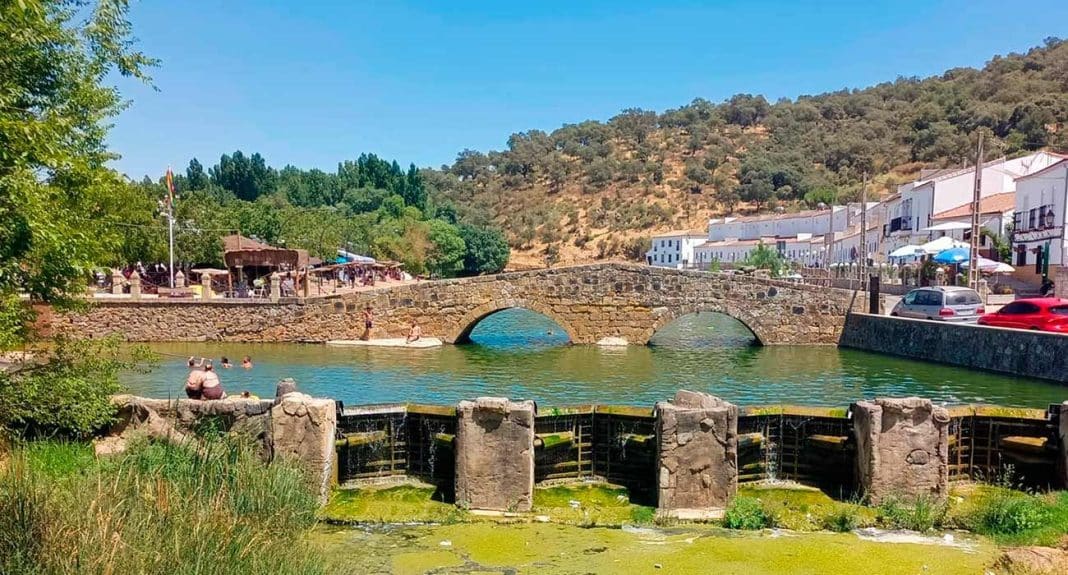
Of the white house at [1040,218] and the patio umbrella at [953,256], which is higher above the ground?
the white house at [1040,218]

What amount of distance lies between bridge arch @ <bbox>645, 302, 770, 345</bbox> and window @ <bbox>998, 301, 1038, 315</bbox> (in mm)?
8445

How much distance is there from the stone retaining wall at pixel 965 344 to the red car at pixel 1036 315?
929 millimetres

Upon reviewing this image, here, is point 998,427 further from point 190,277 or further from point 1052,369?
point 190,277

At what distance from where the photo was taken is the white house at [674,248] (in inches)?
2997

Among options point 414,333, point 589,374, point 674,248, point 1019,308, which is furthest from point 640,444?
point 674,248

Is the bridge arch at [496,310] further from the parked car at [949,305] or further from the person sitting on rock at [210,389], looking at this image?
the person sitting on rock at [210,389]

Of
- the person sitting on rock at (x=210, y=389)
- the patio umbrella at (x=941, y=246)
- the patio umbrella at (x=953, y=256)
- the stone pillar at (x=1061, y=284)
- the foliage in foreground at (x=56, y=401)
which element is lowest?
the person sitting on rock at (x=210, y=389)

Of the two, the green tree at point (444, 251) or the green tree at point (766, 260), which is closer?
the green tree at point (766, 260)

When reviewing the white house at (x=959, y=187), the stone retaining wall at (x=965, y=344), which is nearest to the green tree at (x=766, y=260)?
the white house at (x=959, y=187)

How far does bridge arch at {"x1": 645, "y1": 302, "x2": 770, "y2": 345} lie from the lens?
1153 inches

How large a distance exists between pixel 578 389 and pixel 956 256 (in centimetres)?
1732

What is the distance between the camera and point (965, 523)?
760 centimetres

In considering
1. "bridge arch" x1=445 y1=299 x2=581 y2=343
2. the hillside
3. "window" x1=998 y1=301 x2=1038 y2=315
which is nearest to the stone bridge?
"bridge arch" x1=445 y1=299 x2=581 y2=343

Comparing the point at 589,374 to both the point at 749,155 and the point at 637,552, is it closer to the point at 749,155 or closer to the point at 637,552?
the point at 637,552
